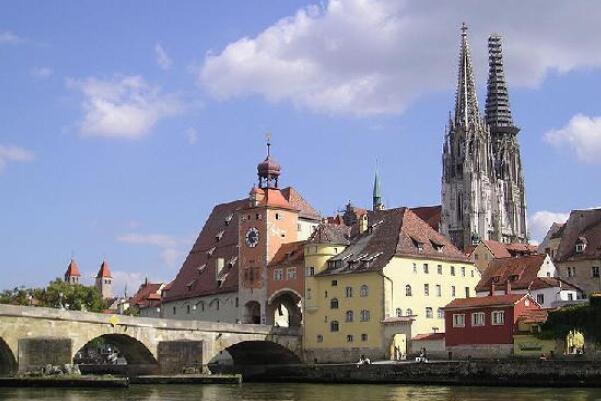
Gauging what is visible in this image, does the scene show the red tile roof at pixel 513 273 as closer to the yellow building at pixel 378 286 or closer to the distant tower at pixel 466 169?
the yellow building at pixel 378 286

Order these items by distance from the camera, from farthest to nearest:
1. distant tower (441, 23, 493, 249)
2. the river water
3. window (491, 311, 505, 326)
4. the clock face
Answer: distant tower (441, 23, 493, 249), the clock face, window (491, 311, 505, 326), the river water

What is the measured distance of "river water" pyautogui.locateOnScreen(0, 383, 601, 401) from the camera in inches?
2197

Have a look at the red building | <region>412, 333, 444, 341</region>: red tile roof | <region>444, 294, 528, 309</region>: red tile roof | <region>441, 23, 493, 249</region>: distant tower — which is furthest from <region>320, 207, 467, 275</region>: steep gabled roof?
<region>441, 23, 493, 249</region>: distant tower

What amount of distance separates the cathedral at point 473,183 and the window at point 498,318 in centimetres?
9613

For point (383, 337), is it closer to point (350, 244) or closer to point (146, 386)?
point (350, 244)

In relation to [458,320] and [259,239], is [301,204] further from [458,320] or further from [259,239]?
[458,320]

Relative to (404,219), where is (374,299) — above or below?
below

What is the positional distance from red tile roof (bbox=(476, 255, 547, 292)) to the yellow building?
3.70m

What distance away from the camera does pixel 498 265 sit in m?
105

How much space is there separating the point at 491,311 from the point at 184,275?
161 ft

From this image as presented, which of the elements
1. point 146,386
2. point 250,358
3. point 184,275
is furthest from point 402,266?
point 184,275

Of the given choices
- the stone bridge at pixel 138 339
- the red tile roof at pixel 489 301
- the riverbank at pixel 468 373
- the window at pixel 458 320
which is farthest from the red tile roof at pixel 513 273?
the riverbank at pixel 468 373

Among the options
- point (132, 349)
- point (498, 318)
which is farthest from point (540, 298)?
point (132, 349)

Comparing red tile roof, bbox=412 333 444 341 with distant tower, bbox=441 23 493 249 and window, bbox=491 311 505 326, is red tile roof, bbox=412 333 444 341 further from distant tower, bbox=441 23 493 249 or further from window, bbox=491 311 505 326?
distant tower, bbox=441 23 493 249
